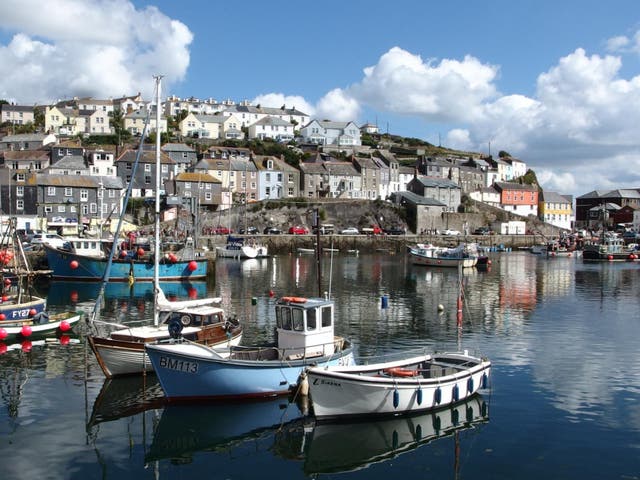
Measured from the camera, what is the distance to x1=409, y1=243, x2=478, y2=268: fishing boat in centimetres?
7112

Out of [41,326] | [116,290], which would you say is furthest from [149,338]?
[116,290]

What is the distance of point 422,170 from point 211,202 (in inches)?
1834

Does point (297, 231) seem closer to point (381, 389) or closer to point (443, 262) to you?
point (443, 262)

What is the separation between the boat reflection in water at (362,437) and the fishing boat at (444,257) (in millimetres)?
52486

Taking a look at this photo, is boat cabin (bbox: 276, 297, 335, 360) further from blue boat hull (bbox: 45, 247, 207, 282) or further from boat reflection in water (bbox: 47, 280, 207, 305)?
blue boat hull (bbox: 45, 247, 207, 282)

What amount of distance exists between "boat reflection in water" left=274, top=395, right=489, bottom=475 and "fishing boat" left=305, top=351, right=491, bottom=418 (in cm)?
34

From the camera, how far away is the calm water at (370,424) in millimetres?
15359

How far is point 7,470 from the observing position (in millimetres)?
14609

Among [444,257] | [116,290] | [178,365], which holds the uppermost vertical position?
[444,257]

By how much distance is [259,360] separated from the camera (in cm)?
1969

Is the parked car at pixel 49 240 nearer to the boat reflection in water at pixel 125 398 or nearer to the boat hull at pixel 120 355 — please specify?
the boat hull at pixel 120 355

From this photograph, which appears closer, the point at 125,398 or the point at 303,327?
the point at 125,398

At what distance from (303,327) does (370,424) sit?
13.3ft

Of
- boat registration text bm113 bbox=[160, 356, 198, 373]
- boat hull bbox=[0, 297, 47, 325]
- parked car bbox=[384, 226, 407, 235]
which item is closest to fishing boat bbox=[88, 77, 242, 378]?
boat registration text bm113 bbox=[160, 356, 198, 373]
